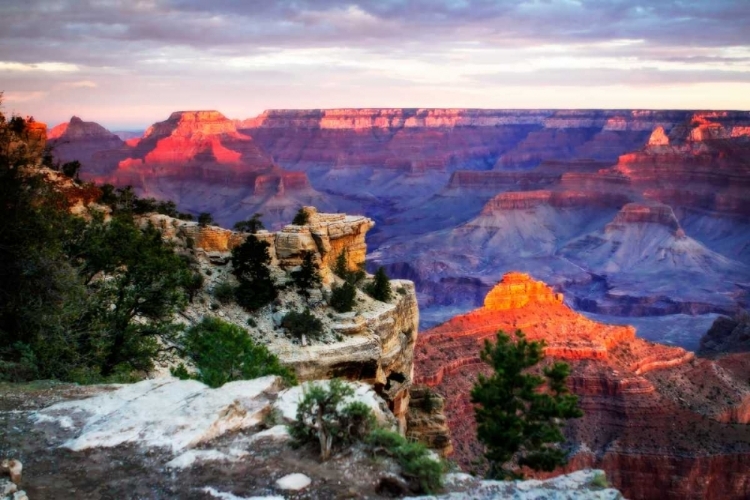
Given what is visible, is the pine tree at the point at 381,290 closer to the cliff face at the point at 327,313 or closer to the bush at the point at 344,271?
the cliff face at the point at 327,313

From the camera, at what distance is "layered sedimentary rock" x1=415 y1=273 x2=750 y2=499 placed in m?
32.3

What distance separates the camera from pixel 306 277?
28750mm

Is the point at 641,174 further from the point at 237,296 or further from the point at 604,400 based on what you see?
the point at 237,296

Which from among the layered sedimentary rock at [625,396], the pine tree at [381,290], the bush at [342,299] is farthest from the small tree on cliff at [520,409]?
the pine tree at [381,290]

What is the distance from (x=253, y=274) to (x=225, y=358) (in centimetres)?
1037

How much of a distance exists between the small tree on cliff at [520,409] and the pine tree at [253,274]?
46.8 feet

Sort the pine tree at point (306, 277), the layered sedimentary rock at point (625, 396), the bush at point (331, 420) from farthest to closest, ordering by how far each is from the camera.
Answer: the layered sedimentary rock at point (625, 396), the pine tree at point (306, 277), the bush at point (331, 420)

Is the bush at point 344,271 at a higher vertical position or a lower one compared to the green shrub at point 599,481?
lower

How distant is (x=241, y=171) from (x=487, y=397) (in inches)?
5007

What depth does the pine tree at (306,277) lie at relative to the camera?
2875 centimetres

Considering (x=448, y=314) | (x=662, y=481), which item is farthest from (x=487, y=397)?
(x=448, y=314)

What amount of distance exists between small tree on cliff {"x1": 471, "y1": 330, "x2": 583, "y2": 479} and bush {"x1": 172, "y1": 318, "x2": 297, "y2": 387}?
4577 millimetres

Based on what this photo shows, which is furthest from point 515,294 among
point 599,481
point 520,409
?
point 599,481

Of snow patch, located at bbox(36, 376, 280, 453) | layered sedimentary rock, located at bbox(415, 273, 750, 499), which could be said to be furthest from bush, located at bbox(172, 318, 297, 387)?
layered sedimentary rock, located at bbox(415, 273, 750, 499)
